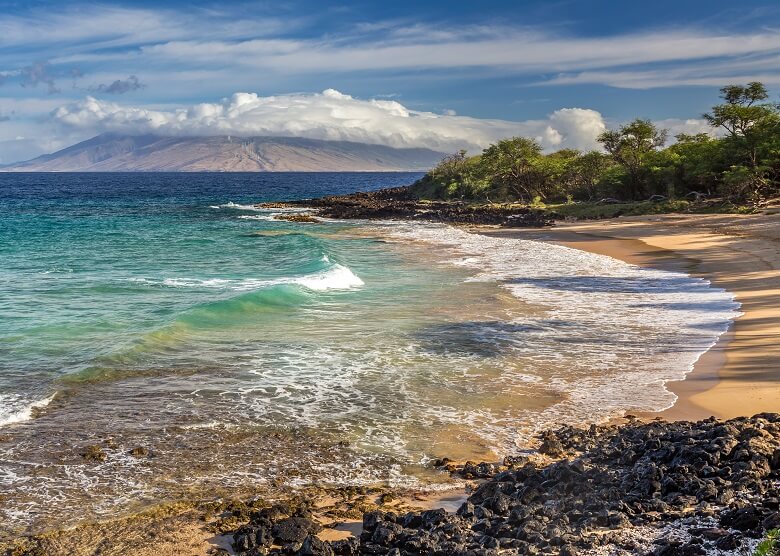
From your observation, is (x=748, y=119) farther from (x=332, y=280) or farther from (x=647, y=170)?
(x=332, y=280)

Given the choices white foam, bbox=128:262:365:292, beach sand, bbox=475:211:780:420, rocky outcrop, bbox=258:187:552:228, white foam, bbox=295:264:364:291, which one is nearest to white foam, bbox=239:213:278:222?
rocky outcrop, bbox=258:187:552:228

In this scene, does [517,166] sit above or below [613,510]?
above

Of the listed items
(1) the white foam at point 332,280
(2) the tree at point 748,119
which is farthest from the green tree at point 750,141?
(1) the white foam at point 332,280

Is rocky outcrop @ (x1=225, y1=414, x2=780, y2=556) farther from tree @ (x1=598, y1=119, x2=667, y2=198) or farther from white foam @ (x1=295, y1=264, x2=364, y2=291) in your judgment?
tree @ (x1=598, y1=119, x2=667, y2=198)

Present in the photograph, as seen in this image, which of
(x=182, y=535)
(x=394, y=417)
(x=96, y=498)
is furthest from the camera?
(x=394, y=417)

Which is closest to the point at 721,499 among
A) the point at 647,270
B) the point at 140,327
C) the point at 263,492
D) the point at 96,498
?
the point at 263,492

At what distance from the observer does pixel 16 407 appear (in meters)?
13.2

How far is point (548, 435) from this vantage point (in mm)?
11469

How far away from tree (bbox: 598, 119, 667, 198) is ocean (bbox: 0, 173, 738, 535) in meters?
30.8

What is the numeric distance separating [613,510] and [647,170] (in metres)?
→ 56.4

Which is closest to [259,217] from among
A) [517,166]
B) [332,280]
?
[517,166]

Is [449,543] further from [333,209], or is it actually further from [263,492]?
[333,209]

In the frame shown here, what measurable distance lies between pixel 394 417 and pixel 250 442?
8.99 feet

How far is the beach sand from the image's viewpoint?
1329cm
